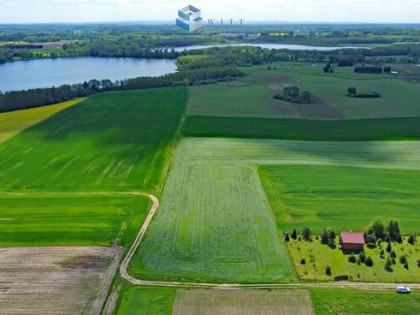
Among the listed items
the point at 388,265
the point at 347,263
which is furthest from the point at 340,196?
the point at 388,265

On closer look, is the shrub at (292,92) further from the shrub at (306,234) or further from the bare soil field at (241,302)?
the bare soil field at (241,302)

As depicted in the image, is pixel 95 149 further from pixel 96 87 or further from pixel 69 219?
pixel 96 87

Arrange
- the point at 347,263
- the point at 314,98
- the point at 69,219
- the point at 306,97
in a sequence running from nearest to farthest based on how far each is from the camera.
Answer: the point at 347,263, the point at 69,219, the point at 306,97, the point at 314,98

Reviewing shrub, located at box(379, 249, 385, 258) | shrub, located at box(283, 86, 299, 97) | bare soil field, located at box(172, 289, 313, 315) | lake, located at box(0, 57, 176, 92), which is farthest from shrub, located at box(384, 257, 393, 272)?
lake, located at box(0, 57, 176, 92)

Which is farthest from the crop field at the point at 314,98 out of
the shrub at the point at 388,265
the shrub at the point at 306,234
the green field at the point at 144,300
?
the green field at the point at 144,300

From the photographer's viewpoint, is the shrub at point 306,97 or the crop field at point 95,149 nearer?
the crop field at point 95,149
